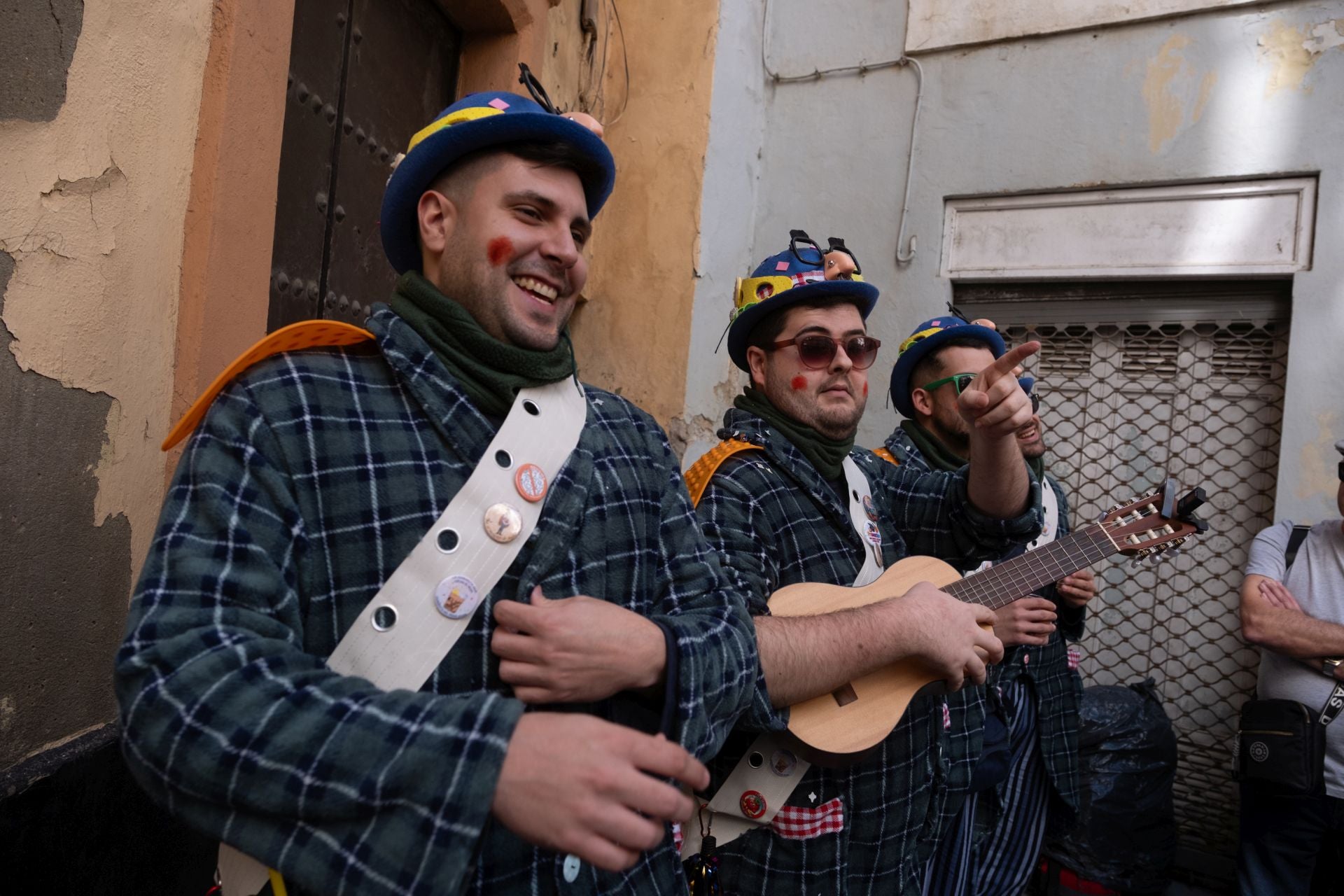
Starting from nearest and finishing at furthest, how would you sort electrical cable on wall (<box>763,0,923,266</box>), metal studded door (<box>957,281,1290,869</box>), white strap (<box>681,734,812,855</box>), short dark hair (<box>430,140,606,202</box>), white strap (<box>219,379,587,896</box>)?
white strap (<box>219,379,587,896</box>), short dark hair (<box>430,140,606,202</box>), white strap (<box>681,734,812,855</box>), metal studded door (<box>957,281,1290,869</box>), electrical cable on wall (<box>763,0,923,266</box>)

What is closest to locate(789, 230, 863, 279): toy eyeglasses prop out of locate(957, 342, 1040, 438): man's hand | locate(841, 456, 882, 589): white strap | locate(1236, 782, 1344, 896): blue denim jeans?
locate(841, 456, 882, 589): white strap

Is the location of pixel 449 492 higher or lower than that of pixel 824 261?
lower

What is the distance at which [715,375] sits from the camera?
5.66 meters

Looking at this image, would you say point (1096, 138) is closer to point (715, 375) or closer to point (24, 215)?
point (715, 375)

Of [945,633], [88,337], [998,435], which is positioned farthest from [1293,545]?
[88,337]

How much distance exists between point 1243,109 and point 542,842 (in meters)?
5.46

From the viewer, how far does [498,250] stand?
152 cm

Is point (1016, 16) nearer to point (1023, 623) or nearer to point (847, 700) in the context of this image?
point (1023, 623)

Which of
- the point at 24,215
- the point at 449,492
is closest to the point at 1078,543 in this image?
the point at 449,492

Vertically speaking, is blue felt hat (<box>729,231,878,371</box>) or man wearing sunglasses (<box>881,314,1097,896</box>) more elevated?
blue felt hat (<box>729,231,878,371</box>)

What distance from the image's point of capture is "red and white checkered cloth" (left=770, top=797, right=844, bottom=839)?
2.12m

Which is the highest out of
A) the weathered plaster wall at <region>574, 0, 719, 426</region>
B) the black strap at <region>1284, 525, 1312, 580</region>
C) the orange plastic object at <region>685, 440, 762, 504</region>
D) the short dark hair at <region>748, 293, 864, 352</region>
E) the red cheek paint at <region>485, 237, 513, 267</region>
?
the weathered plaster wall at <region>574, 0, 719, 426</region>

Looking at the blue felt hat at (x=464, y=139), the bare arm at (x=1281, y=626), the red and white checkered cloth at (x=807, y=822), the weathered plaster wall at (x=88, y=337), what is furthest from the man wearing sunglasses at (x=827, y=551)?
the bare arm at (x=1281, y=626)

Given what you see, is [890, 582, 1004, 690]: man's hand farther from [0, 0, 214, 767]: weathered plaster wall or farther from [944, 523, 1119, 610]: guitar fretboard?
[0, 0, 214, 767]: weathered plaster wall
